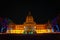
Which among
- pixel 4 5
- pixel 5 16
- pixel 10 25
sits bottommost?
pixel 10 25

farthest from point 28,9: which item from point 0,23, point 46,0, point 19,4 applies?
point 0,23

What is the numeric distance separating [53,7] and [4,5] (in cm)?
67

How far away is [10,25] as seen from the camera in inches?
71.7

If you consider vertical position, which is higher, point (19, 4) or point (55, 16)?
point (19, 4)

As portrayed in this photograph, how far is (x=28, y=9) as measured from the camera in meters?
1.89
